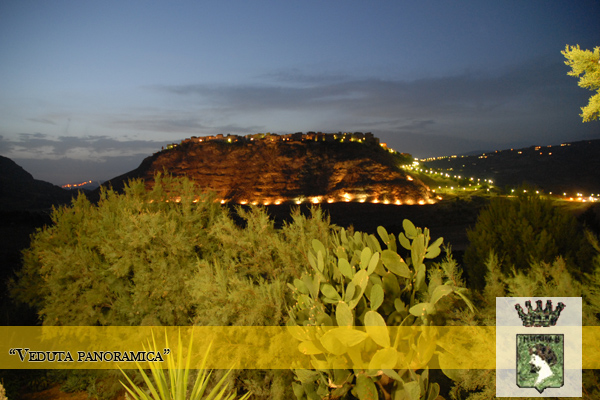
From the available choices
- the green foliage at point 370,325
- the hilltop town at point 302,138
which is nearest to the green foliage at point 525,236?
the green foliage at point 370,325

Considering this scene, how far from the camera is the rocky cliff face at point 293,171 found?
3400 centimetres

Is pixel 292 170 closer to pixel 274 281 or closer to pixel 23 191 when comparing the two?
pixel 274 281

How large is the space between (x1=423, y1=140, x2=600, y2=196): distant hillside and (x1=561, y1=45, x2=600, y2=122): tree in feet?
144

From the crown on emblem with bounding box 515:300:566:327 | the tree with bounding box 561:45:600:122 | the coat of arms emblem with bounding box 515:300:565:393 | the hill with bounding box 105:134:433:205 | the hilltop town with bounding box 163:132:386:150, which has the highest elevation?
the hilltop town with bounding box 163:132:386:150

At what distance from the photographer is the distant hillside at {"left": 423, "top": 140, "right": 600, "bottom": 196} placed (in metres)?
43.6

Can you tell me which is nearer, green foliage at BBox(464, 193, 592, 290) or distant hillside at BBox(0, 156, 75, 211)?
green foliage at BBox(464, 193, 592, 290)

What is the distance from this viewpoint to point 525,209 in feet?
15.1

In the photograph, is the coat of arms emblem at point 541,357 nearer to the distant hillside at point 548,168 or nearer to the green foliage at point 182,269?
the green foliage at point 182,269

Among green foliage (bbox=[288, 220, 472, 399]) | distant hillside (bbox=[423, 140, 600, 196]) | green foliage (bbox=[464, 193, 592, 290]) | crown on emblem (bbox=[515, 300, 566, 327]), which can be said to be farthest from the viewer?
distant hillside (bbox=[423, 140, 600, 196])

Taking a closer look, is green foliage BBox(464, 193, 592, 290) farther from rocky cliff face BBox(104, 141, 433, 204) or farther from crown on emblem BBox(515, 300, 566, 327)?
rocky cliff face BBox(104, 141, 433, 204)

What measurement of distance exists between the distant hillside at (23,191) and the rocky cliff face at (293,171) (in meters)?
10.7

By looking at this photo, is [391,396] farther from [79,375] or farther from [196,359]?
[79,375]

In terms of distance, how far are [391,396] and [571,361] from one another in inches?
35.8

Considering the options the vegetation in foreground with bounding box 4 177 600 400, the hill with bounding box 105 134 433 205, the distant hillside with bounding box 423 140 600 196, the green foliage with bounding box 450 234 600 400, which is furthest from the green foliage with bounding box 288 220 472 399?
the distant hillside with bounding box 423 140 600 196
